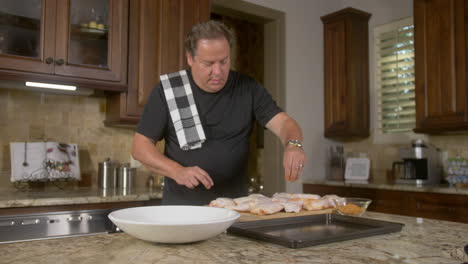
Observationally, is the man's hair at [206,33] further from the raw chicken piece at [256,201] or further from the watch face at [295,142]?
the raw chicken piece at [256,201]

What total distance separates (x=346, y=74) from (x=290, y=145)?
8.26 feet

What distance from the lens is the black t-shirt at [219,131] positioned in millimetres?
1869

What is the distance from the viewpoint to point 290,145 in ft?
5.07

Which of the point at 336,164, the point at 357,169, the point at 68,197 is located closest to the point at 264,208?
the point at 68,197

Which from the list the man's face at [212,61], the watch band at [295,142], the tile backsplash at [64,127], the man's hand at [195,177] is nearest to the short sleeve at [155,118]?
the man's face at [212,61]

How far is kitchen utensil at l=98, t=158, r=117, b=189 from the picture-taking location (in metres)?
2.84

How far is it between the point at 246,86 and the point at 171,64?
1078 mm

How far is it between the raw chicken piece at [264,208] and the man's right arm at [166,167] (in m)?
0.19

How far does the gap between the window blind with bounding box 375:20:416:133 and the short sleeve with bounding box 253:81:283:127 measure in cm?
214

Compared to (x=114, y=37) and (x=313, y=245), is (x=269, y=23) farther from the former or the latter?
(x=313, y=245)

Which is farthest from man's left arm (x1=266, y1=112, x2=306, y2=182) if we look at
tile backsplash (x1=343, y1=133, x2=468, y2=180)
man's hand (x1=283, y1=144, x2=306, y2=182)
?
tile backsplash (x1=343, y1=133, x2=468, y2=180)

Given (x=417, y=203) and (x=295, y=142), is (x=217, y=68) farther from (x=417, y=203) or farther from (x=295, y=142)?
(x=417, y=203)

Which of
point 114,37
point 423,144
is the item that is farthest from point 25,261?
point 423,144

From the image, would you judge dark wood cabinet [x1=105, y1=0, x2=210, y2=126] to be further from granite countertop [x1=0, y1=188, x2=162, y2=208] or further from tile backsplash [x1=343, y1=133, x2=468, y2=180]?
tile backsplash [x1=343, y1=133, x2=468, y2=180]
